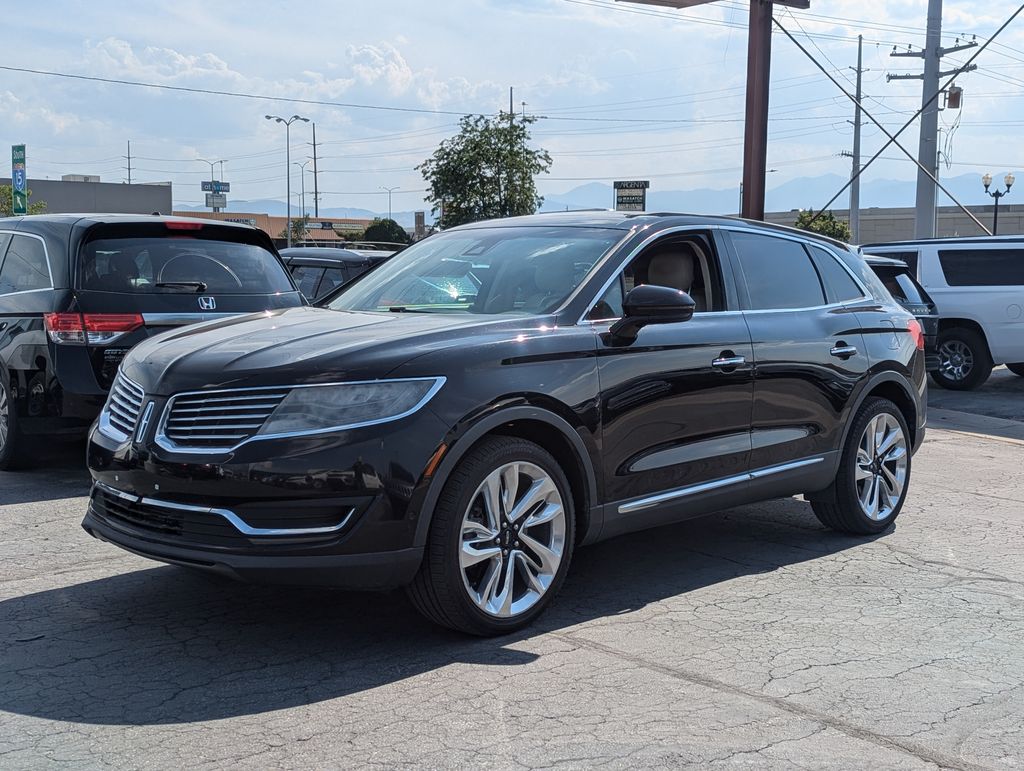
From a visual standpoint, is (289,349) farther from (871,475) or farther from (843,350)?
(871,475)

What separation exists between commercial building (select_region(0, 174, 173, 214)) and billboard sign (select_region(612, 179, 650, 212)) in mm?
79763

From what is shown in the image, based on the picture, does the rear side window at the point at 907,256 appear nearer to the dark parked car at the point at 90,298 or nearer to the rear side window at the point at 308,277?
the rear side window at the point at 308,277

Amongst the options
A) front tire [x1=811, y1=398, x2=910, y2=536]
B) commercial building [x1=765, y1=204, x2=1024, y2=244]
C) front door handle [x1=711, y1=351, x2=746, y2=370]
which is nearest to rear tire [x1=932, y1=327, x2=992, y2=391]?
front tire [x1=811, y1=398, x2=910, y2=536]

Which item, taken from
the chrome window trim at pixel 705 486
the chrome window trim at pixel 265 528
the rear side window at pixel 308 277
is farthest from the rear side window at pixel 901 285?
the chrome window trim at pixel 265 528

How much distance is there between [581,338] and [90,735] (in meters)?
2.51

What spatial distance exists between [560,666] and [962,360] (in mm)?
13597

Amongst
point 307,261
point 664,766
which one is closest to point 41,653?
point 664,766

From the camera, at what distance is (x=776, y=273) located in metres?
6.47

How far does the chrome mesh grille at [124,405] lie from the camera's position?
15.8 ft

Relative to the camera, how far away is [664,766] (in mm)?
3598

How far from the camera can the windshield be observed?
545cm

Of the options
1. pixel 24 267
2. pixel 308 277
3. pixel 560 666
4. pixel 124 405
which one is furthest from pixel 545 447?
pixel 308 277

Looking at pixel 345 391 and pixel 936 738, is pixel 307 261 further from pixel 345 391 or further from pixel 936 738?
pixel 936 738

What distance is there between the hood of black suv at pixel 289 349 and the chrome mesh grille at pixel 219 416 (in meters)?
0.05
